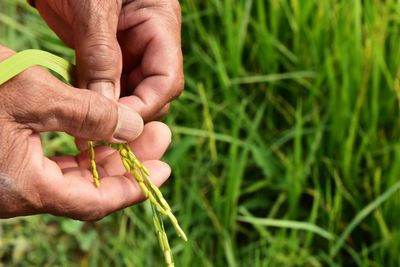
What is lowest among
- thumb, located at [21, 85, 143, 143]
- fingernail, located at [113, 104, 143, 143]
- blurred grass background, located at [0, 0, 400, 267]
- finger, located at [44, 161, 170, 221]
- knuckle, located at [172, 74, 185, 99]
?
blurred grass background, located at [0, 0, 400, 267]

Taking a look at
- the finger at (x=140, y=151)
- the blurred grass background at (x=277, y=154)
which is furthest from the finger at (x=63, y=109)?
→ the blurred grass background at (x=277, y=154)

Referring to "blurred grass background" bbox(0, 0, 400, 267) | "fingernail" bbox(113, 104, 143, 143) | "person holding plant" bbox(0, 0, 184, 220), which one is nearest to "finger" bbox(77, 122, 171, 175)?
"person holding plant" bbox(0, 0, 184, 220)

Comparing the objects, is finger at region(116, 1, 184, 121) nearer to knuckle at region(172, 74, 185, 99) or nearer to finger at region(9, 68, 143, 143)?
knuckle at region(172, 74, 185, 99)

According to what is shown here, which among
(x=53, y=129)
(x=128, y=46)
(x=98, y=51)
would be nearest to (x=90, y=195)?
(x=53, y=129)

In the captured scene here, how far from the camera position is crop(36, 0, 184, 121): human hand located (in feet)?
3.75

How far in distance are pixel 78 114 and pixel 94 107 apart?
3cm

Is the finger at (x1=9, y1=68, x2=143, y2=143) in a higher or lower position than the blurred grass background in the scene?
higher

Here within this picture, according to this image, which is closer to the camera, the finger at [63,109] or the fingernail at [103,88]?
the finger at [63,109]

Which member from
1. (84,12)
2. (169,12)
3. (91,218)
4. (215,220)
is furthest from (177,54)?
(215,220)

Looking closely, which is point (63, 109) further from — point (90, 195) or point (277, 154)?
point (277, 154)

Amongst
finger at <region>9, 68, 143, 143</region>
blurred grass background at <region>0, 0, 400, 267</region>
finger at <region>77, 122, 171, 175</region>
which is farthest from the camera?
blurred grass background at <region>0, 0, 400, 267</region>

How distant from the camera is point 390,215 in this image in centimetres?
176

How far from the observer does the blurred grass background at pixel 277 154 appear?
5.87ft

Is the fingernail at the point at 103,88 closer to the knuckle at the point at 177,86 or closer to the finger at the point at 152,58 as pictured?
the finger at the point at 152,58
